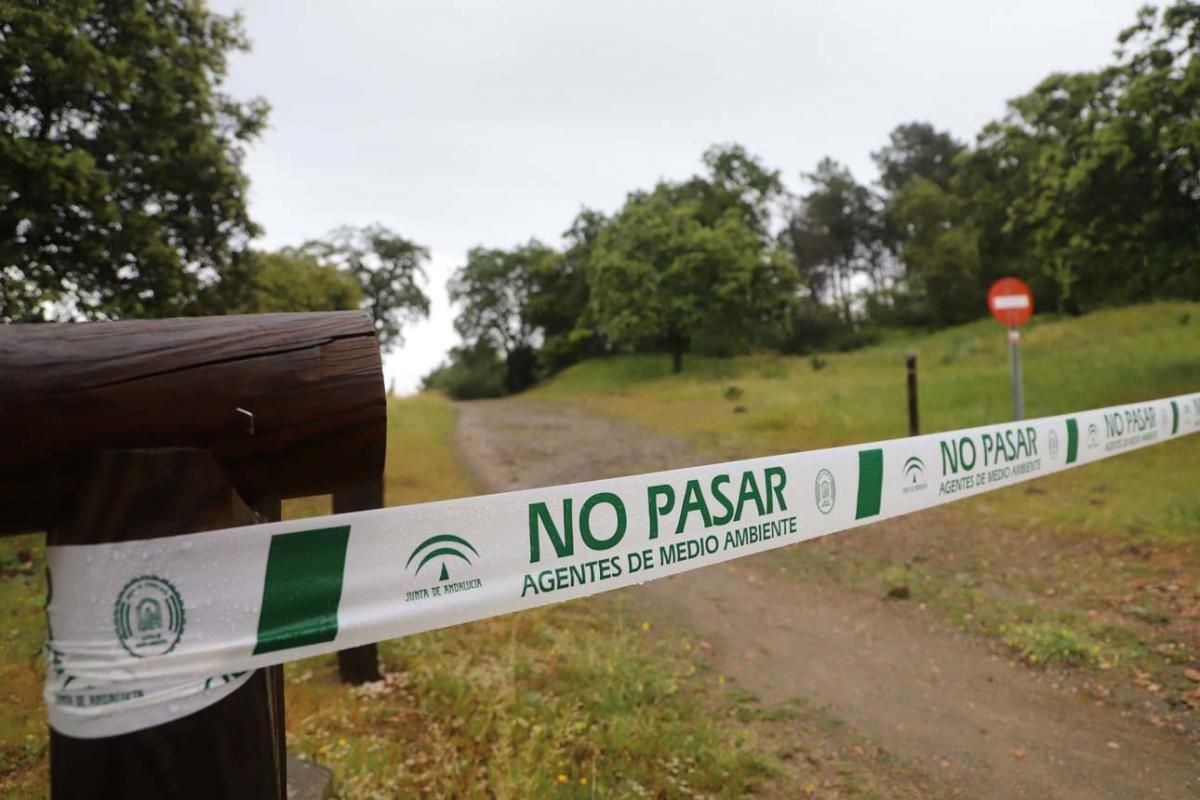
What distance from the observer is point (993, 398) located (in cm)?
1442

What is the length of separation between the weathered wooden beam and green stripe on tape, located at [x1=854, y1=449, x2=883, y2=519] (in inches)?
97.7

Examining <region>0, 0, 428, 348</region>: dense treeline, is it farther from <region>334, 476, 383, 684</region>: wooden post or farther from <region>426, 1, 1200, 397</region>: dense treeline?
<region>426, 1, 1200, 397</region>: dense treeline

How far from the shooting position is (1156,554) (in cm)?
680

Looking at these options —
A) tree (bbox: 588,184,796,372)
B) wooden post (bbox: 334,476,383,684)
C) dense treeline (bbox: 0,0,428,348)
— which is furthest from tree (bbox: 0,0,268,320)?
tree (bbox: 588,184,796,372)

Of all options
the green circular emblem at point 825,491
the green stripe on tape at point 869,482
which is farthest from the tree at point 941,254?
the green circular emblem at point 825,491

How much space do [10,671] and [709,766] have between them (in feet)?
12.3

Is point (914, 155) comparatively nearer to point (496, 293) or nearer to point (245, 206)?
point (496, 293)

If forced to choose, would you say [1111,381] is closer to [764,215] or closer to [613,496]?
[613,496]

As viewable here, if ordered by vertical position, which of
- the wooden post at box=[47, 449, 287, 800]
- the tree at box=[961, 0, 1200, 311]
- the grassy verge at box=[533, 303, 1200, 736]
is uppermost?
the tree at box=[961, 0, 1200, 311]

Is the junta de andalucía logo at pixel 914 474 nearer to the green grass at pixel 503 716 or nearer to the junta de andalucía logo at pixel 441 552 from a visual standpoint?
the green grass at pixel 503 716

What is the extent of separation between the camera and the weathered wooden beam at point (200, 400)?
108 cm

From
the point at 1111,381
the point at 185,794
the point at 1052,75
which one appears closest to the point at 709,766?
the point at 185,794

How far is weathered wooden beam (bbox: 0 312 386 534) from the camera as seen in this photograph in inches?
42.7

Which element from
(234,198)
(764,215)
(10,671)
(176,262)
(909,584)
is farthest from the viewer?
(764,215)
